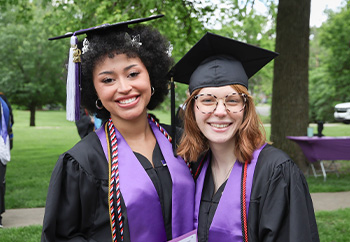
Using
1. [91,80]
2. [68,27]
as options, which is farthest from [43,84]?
[91,80]

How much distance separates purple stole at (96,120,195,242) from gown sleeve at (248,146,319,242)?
1.19 ft

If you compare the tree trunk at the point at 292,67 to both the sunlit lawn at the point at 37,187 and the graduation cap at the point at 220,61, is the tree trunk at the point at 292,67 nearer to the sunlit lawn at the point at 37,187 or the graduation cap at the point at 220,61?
the sunlit lawn at the point at 37,187

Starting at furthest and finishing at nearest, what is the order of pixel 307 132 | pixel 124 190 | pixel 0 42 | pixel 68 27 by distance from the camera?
1. pixel 0 42
2. pixel 68 27
3. pixel 307 132
4. pixel 124 190

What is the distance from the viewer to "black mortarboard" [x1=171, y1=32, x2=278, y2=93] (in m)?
2.10

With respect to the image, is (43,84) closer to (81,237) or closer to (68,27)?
(68,27)

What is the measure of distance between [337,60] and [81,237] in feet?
58.1

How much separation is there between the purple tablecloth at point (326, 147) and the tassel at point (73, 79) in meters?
5.54

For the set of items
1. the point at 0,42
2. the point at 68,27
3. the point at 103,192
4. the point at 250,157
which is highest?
the point at 0,42

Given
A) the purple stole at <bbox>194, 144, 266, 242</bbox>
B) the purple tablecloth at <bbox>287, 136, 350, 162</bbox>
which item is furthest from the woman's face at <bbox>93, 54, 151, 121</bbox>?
the purple tablecloth at <bbox>287, 136, 350, 162</bbox>

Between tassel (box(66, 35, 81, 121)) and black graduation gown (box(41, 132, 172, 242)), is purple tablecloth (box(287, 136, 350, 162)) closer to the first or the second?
tassel (box(66, 35, 81, 121))

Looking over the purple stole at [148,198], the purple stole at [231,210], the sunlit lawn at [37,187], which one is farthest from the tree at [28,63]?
the purple stole at [231,210]

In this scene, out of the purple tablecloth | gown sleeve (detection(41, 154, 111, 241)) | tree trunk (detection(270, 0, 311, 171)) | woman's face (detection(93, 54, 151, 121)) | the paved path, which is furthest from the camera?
tree trunk (detection(270, 0, 311, 171))

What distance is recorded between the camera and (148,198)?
1980 millimetres

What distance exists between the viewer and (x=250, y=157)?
2.00 m
